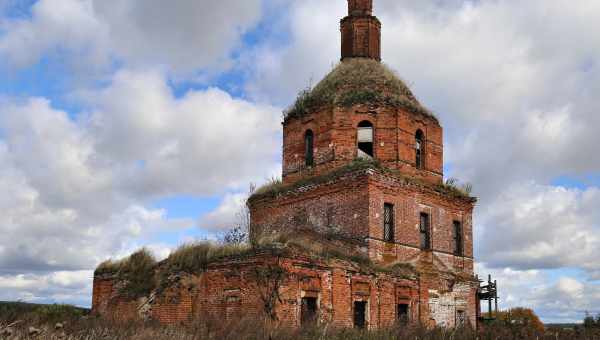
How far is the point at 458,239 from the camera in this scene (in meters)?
24.4

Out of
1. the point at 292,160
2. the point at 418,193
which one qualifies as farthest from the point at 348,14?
the point at 418,193

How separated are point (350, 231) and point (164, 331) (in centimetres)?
1303

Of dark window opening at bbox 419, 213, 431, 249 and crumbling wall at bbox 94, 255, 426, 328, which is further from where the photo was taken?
dark window opening at bbox 419, 213, 431, 249

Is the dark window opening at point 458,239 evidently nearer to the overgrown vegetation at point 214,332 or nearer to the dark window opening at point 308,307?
the dark window opening at point 308,307

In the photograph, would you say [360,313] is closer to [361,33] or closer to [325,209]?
[325,209]

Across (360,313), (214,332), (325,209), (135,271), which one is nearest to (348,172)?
(325,209)

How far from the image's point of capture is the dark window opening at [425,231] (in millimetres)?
22828

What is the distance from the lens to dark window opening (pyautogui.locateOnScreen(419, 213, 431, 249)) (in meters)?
22.8

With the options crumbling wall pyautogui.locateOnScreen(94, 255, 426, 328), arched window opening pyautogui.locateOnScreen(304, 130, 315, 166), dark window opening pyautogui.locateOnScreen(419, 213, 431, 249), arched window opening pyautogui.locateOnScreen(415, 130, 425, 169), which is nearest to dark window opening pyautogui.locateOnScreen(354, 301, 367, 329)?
crumbling wall pyautogui.locateOnScreen(94, 255, 426, 328)

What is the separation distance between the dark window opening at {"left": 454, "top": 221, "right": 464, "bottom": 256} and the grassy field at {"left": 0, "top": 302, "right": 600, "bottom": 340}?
1245cm

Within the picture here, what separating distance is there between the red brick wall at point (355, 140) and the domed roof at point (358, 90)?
364mm

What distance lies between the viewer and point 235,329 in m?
9.38

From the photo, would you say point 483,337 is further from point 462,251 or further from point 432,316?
point 462,251

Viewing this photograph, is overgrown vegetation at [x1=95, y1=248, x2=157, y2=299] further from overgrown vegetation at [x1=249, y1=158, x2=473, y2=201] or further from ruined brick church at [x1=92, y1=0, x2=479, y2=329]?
overgrown vegetation at [x1=249, y1=158, x2=473, y2=201]
